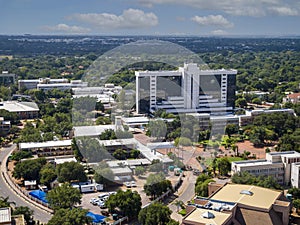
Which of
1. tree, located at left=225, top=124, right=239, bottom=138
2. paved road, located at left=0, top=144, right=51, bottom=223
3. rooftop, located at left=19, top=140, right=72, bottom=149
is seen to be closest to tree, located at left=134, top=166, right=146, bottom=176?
paved road, located at left=0, top=144, right=51, bottom=223

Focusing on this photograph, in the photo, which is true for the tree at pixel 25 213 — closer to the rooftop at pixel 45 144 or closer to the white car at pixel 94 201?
the white car at pixel 94 201

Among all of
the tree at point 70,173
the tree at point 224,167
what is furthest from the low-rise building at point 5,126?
the tree at point 224,167

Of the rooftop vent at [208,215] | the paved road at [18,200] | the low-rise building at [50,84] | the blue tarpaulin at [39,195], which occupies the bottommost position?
the paved road at [18,200]

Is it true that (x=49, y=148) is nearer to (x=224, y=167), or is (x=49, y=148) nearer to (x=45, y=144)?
(x=45, y=144)

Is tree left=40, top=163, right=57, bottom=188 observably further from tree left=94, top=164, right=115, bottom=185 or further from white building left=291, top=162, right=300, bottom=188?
white building left=291, top=162, right=300, bottom=188

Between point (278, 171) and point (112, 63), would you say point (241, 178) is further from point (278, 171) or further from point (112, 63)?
point (112, 63)

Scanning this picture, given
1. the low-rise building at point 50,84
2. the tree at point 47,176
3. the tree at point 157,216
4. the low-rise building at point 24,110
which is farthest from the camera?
the low-rise building at point 50,84
